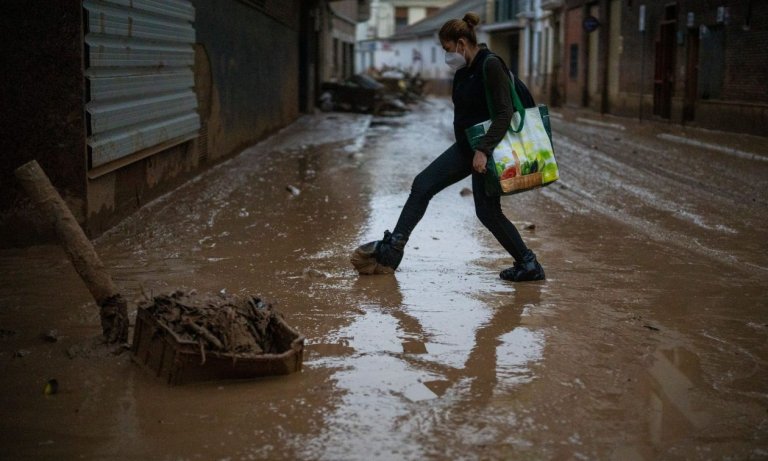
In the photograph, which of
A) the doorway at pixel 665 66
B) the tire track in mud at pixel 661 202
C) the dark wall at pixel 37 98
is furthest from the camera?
the doorway at pixel 665 66

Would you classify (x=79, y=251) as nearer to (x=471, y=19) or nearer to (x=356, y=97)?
(x=471, y=19)

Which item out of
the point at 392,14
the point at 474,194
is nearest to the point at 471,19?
the point at 474,194

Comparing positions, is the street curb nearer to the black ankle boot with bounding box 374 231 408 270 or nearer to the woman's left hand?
the black ankle boot with bounding box 374 231 408 270

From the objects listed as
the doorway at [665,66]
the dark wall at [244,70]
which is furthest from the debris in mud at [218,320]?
the doorway at [665,66]

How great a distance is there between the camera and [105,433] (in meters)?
3.60

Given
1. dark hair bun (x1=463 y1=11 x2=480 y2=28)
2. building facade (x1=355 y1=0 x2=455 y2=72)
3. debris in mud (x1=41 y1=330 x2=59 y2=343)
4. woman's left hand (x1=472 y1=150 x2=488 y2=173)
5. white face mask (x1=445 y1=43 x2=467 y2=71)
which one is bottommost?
debris in mud (x1=41 y1=330 x2=59 y2=343)

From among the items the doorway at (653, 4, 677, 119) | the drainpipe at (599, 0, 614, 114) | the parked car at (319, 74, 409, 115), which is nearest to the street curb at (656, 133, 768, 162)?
the doorway at (653, 4, 677, 119)

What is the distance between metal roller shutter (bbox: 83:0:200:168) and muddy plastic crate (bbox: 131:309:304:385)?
353 cm

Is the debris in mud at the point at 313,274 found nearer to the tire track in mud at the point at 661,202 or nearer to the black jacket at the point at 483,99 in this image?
the black jacket at the point at 483,99

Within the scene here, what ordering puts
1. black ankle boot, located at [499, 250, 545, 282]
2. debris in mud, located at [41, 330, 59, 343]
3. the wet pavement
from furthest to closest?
black ankle boot, located at [499, 250, 545, 282] → debris in mud, located at [41, 330, 59, 343] → the wet pavement

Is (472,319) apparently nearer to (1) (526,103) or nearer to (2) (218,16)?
(1) (526,103)

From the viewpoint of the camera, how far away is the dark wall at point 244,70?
13127 mm

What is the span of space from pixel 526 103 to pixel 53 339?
308 centimetres

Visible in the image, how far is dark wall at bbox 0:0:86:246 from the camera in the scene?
7004mm
